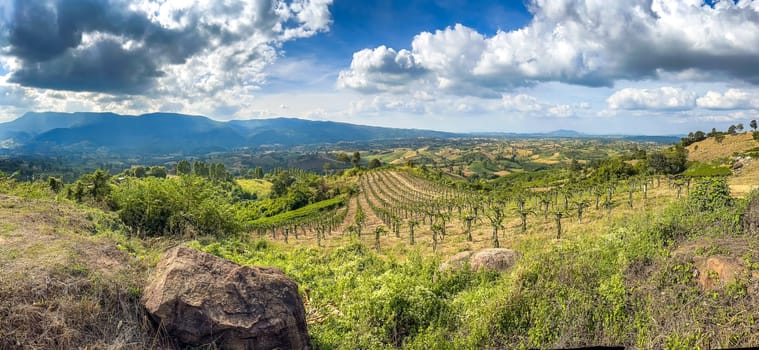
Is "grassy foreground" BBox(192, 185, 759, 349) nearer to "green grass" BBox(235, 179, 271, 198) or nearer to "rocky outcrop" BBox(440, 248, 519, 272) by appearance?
"rocky outcrop" BBox(440, 248, 519, 272)

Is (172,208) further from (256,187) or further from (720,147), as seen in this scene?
(720,147)

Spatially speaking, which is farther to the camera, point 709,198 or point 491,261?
point 709,198

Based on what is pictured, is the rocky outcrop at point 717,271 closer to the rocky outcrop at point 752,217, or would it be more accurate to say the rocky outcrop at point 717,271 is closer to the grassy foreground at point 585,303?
the grassy foreground at point 585,303

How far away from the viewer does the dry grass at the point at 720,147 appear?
83375 millimetres

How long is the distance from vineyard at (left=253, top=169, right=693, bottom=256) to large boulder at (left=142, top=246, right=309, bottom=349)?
12.5 meters

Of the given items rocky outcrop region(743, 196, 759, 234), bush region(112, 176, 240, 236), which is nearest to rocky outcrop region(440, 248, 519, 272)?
rocky outcrop region(743, 196, 759, 234)

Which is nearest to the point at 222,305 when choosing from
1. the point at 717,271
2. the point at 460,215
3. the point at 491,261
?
the point at 491,261

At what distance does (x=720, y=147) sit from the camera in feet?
297

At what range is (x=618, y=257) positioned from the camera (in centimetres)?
757

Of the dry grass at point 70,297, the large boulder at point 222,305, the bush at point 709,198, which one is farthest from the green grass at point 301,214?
the large boulder at point 222,305

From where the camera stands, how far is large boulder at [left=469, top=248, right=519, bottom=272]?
1069cm

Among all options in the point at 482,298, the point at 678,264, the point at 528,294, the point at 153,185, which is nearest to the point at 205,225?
the point at 153,185

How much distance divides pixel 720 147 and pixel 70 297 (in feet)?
409

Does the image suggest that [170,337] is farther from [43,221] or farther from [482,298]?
[43,221]
